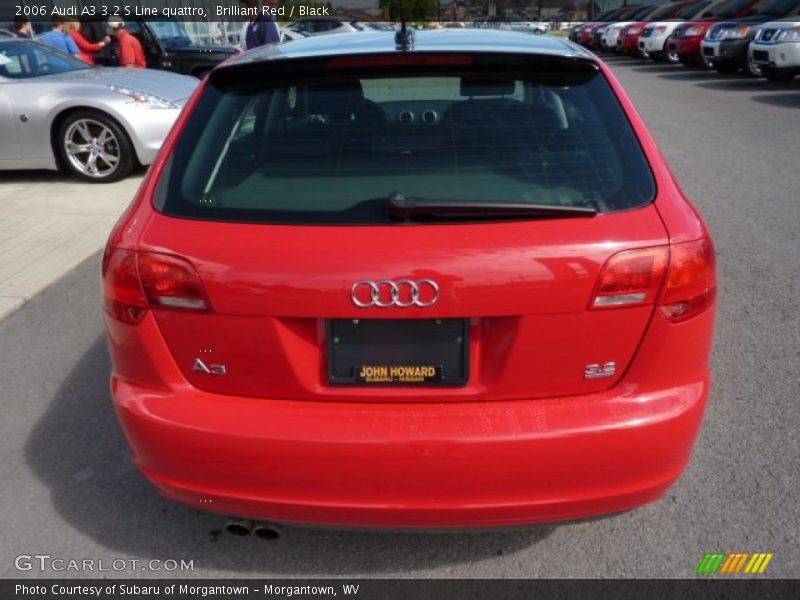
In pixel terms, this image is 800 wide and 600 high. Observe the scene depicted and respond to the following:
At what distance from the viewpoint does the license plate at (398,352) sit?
88.9 inches

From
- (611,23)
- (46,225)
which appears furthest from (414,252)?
(611,23)

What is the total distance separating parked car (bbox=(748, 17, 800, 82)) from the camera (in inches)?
588

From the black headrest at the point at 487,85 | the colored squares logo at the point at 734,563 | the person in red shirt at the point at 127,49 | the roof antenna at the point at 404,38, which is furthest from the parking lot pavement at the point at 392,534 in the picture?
the person in red shirt at the point at 127,49

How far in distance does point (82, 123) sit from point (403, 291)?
7.42 metres

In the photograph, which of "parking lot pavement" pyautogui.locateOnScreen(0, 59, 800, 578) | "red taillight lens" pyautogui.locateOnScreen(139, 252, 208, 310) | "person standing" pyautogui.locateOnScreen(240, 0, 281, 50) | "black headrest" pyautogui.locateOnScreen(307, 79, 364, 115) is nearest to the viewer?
"red taillight lens" pyautogui.locateOnScreen(139, 252, 208, 310)

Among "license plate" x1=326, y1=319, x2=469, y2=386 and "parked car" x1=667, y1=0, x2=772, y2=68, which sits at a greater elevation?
"license plate" x1=326, y1=319, x2=469, y2=386

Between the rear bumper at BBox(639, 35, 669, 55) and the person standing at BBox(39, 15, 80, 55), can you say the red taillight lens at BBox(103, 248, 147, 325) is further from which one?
the rear bumper at BBox(639, 35, 669, 55)

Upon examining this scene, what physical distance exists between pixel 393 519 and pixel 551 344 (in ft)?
2.26

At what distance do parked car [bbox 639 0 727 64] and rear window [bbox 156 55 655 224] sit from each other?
73.4ft

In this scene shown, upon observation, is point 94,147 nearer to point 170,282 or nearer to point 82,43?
point 82,43

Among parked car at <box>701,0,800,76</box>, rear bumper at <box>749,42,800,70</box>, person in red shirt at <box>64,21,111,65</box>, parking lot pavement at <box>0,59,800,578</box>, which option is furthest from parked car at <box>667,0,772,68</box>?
parking lot pavement at <box>0,59,800,578</box>

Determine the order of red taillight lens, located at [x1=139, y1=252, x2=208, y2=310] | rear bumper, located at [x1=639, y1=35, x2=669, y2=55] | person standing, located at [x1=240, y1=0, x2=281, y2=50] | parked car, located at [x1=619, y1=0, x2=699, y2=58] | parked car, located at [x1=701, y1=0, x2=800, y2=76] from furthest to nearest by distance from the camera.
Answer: parked car, located at [x1=619, y1=0, x2=699, y2=58]
rear bumper, located at [x1=639, y1=35, x2=669, y2=55]
parked car, located at [x1=701, y1=0, x2=800, y2=76]
person standing, located at [x1=240, y1=0, x2=281, y2=50]
red taillight lens, located at [x1=139, y1=252, x2=208, y2=310]

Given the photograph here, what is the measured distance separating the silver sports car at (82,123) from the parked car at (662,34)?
18.3 meters

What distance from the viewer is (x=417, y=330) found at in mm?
2260
